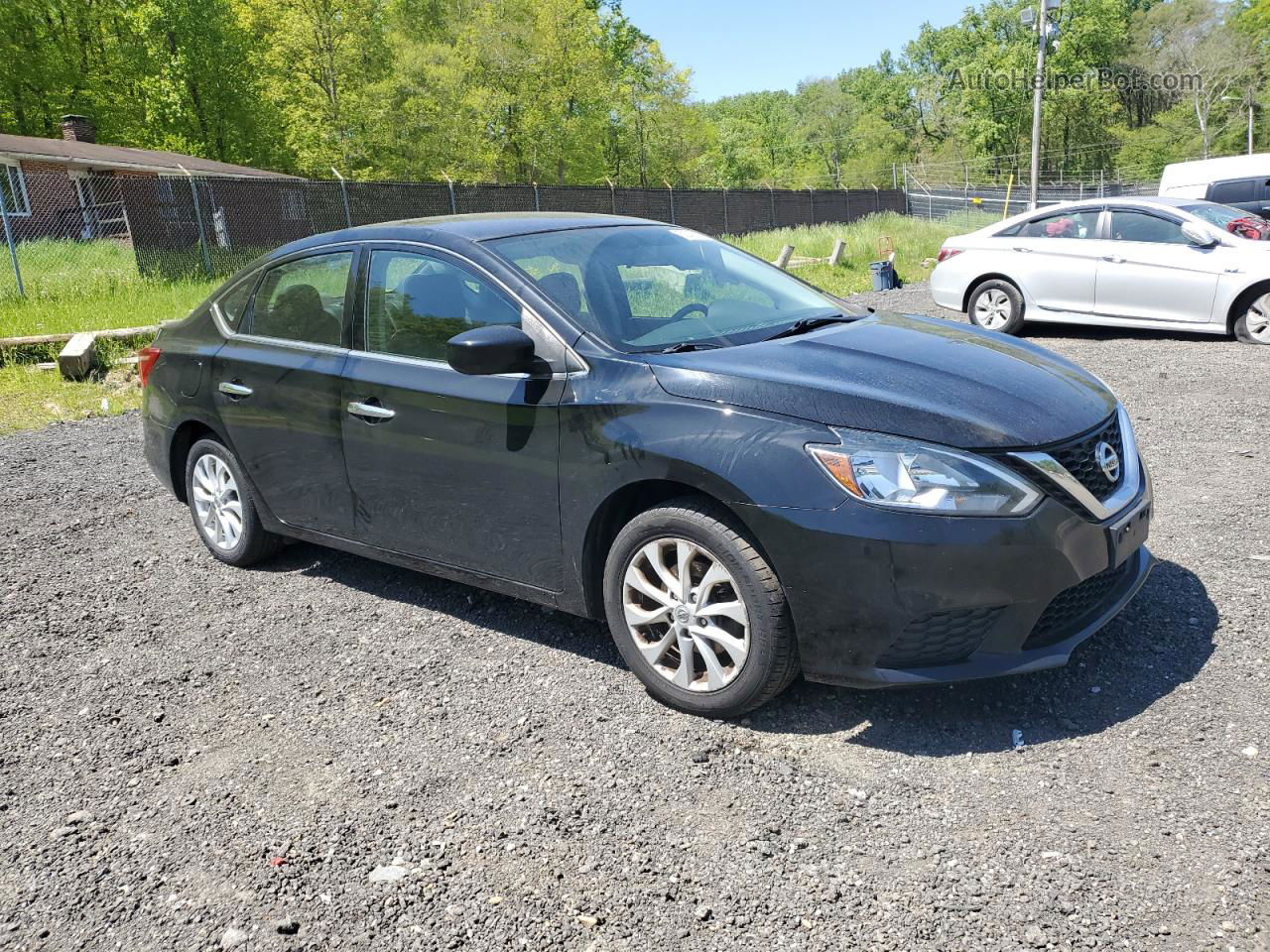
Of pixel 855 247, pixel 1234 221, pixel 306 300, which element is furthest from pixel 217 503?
pixel 855 247

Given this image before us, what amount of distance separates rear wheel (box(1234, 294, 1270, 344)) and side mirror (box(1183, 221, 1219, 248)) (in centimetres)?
65

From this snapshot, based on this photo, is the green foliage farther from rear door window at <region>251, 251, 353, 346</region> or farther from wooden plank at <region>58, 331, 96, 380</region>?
rear door window at <region>251, 251, 353, 346</region>

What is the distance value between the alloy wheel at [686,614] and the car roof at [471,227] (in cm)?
157

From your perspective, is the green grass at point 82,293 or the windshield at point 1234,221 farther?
the green grass at point 82,293

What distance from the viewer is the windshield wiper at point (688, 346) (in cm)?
364

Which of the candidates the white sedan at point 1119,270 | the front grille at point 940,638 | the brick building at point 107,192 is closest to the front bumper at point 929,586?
the front grille at point 940,638

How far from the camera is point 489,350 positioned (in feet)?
11.4

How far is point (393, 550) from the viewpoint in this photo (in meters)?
4.30

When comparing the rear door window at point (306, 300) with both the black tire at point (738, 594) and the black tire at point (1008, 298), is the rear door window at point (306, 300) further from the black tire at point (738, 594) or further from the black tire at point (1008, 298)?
the black tire at point (1008, 298)

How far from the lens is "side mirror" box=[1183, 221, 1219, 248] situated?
1002 centimetres

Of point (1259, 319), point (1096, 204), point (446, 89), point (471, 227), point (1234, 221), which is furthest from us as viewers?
point (446, 89)

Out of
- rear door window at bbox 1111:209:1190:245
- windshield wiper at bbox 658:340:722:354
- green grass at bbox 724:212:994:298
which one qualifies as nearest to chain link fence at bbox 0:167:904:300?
green grass at bbox 724:212:994:298

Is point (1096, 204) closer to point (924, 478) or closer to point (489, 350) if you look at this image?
point (924, 478)

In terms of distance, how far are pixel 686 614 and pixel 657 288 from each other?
1.47 meters
